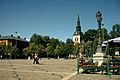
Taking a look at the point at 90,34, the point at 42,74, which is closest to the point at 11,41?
the point at 90,34

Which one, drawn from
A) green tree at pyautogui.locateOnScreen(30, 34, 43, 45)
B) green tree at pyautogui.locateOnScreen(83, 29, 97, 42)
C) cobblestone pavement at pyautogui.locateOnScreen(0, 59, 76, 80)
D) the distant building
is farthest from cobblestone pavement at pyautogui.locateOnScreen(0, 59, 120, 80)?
green tree at pyautogui.locateOnScreen(83, 29, 97, 42)

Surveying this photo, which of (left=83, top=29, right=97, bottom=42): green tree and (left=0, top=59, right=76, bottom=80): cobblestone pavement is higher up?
(left=83, top=29, right=97, bottom=42): green tree

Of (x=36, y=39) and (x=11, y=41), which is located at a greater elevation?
(x=36, y=39)

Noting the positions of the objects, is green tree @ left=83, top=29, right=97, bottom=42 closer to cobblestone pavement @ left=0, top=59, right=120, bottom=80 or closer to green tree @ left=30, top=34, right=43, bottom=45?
green tree @ left=30, top=34, right=43, bottom=45

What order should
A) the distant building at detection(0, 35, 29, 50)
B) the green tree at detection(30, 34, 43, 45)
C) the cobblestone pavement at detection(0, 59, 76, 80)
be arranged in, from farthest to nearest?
the distant building at detection(0, 35, 29, 50)
the green tree at detection(30, 34, 43, 45)
the cobblestone pavement at detection(0, 59, 76, 80)

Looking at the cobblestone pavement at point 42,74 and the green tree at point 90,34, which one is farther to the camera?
the green tree at point 90,34

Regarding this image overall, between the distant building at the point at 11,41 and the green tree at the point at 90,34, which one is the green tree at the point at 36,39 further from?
the green tree at the point at 90,34

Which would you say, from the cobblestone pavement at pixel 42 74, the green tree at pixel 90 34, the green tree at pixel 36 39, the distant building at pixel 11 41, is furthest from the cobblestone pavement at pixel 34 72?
the green tree at pixel 90 34

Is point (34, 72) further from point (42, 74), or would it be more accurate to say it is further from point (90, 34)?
point (90, 34)

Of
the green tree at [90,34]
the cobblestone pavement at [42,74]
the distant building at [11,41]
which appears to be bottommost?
the cobblestone pavement at [42,74]

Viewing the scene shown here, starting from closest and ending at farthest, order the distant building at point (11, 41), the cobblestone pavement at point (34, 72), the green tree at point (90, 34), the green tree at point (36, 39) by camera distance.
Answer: the cobblestone pavement at point (34, 72), the green tree at point (36, 39), the distant building at point (11, 41), the green tree at point (90, 34)

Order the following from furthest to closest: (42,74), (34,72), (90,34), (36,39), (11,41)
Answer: (90,34) → (11,41) → (36,39) → (34,72) → (42,74)

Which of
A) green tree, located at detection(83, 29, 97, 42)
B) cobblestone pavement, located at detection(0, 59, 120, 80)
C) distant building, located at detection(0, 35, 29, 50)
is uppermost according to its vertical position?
green tree, located at detection(83, 29, 97, 42)

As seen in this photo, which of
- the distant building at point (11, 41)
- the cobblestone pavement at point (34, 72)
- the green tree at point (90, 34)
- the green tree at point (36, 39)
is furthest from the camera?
the green tree at point (90, 34)
